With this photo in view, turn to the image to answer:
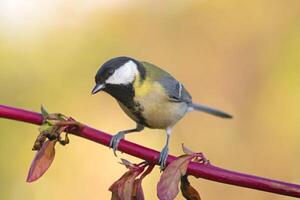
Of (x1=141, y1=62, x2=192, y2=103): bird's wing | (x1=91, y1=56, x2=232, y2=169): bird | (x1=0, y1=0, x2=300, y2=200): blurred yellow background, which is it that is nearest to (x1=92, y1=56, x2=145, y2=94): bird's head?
(x1=91, y1=56, x2=232, y2=169): bird

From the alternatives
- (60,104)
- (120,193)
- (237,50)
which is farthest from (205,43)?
(120,193)

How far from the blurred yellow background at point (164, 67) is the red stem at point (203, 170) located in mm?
1618

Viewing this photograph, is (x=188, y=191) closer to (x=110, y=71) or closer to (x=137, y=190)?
(x=137, y=190)

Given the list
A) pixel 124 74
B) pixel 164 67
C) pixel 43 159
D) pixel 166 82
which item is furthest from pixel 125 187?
pixel 164 67

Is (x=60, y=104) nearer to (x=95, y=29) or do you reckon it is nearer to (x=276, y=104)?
(x=95, y=29)

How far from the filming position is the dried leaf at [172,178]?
2.30 feet

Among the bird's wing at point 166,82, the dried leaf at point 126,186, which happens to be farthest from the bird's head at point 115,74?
the dried leaf at point 126,186

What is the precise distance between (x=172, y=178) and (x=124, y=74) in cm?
78

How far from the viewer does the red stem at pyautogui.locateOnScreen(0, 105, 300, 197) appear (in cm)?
63

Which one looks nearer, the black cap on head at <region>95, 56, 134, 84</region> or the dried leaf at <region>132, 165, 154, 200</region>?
the dried leaf at <region>132, 165, 154, 200</region>

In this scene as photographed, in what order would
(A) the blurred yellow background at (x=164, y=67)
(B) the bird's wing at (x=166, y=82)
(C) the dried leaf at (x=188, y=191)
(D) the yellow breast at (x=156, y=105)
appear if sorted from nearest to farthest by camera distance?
1. (C) the dried leaf at (x=188, y=191)
2. (D) the yellow breast at (x=156, y=105)
3. (B) the bird's wing at (x=166, y=82)
4. (A) the blurred yellow background at (x=164, y=67)

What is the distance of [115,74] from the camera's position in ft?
4.56

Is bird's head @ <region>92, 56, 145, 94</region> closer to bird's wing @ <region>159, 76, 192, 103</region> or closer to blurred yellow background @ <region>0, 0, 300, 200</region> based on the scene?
bird's wing @ <region>159, 76, 192, 103</region>

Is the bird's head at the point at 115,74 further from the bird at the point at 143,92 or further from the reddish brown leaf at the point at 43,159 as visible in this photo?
the reddish brown leaf at the point at 43,159
